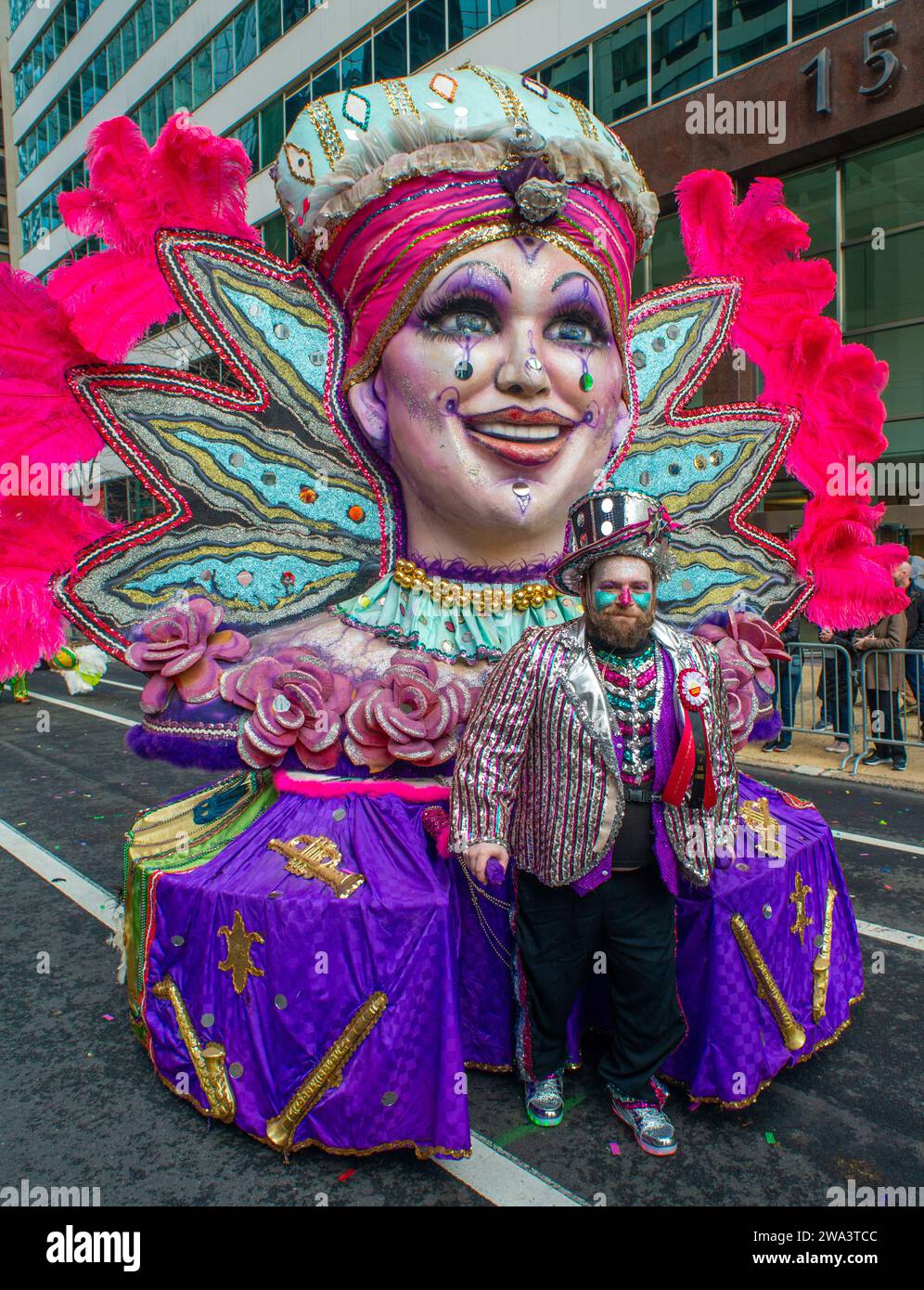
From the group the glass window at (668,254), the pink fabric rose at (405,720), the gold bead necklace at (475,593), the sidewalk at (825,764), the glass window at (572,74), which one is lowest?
the sidewalk at (825,764)

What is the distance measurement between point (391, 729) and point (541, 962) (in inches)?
30.9

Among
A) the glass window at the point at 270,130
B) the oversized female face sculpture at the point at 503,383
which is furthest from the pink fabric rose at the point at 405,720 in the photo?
the glass window at the point at 270,130

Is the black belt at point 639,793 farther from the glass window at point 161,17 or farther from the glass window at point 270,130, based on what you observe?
the glass window at point 161,17

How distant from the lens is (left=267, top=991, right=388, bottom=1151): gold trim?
94.3 inches

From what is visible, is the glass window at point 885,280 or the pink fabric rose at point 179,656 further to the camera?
the glass window at point 885,280

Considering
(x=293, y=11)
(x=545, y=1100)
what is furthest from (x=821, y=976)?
(x=293, y=11)

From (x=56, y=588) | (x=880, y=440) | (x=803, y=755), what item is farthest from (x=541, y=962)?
(x=803, y=755)

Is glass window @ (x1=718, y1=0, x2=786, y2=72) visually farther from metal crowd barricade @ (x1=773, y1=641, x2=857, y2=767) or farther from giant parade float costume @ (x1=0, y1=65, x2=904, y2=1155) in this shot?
giant parade float costume @ (x1=0, y1=65, x2=904, y2=1155)

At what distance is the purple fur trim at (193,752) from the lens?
288cm

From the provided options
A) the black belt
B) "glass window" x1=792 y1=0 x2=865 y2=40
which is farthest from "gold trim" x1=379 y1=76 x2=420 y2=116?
"glass window" x1=792 y1=0 x2=865 y2=40

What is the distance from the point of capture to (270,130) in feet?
58.3

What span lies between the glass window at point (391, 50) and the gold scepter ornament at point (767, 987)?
15794mm

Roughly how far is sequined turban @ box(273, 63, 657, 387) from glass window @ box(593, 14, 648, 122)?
1185cm

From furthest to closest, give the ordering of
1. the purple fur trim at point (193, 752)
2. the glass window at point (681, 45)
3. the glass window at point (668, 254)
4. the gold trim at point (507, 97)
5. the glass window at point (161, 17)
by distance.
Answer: the glass window at point (161, 17)
the glass window at point (668, 254)
the glass window at point (681, 45)
the purple fur trim at point (193, 752)
the gold trim at point (507, 97)
